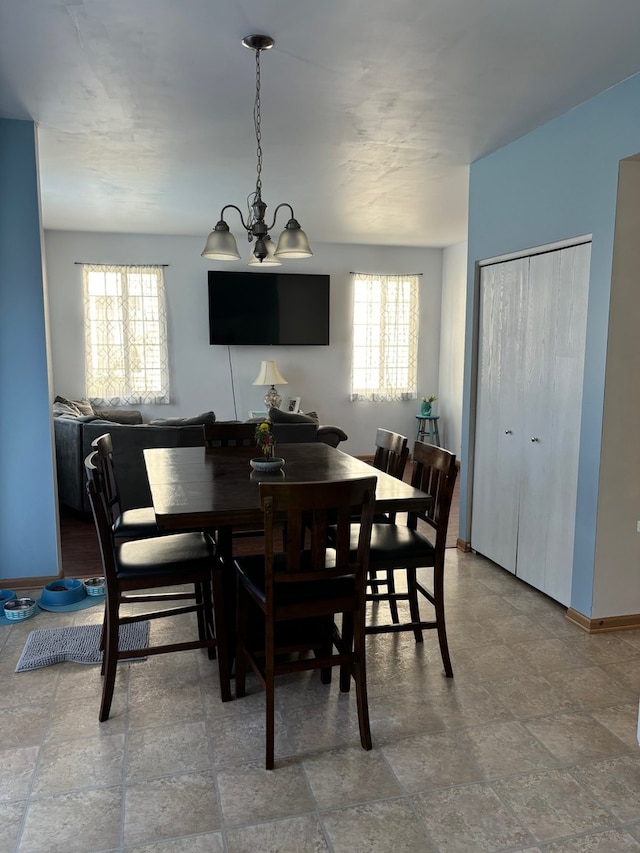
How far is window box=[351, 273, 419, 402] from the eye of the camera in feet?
25.0

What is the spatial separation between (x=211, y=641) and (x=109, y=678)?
0.40 meters

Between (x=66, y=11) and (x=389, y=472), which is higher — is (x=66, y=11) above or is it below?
above

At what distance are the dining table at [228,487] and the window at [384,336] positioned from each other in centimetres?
429

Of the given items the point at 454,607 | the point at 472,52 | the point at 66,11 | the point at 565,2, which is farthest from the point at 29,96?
the point at 454,607

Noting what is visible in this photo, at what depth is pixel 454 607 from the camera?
341 centimetres

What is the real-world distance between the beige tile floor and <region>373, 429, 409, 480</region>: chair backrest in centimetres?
85

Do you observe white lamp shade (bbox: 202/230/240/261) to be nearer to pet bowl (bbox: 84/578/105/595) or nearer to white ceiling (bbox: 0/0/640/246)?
white ceiling (bbox: 0/0/640/246)

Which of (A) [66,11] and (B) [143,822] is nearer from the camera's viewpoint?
(B) [143,822]

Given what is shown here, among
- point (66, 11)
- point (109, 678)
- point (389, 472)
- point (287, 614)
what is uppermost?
point (66, 11)

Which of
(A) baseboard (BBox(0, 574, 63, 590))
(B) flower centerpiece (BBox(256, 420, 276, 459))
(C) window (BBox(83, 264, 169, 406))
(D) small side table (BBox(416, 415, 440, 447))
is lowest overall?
(A) baseboard (BBox(0, 574, 63, 590))

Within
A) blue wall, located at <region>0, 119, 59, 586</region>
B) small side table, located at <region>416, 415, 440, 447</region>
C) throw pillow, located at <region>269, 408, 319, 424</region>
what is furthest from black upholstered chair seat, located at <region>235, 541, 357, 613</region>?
small side table, located at <region>416, 415, 440, 447</region>

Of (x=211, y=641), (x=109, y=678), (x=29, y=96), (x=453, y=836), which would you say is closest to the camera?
(x=453, y=836)

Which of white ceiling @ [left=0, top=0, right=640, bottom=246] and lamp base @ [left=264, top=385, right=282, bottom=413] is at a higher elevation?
white ceiling @ [left=0, top=0, right=640, bottom=246]

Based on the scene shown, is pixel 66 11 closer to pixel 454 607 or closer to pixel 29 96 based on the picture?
pixel 29 96
